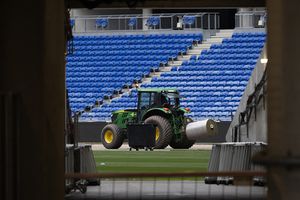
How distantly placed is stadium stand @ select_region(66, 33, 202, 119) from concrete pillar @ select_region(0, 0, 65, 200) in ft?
161

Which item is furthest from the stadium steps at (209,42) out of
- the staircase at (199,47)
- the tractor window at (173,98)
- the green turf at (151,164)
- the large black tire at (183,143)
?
the green turf at (151,164)

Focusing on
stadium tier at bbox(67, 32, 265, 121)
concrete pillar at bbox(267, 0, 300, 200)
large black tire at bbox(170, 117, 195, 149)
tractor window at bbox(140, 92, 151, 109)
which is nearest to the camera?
concrete pillar at bbox(267, 0, 300, 200)

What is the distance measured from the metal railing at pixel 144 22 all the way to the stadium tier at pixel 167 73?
126cm

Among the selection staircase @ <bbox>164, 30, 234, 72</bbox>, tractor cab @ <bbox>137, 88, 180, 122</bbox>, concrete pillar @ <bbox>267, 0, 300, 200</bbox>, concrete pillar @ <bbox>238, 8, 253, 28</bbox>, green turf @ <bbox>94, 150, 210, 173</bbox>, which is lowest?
green turf @ <bbox>94, 150, 210, 173</bbox>

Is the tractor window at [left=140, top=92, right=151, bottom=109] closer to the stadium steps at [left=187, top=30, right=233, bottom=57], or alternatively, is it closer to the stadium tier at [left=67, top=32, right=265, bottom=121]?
the stadium tier at [left=67, top=32, right=265, bottom=121]

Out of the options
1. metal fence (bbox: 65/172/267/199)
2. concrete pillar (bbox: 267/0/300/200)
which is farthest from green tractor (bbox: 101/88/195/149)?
concrete pillar (bbox: 267/0/300/200)

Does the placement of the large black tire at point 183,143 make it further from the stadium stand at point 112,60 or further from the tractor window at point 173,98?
the stadium stand at point 112,60

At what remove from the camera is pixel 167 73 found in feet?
187

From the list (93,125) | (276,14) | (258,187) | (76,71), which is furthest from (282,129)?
(76,71)

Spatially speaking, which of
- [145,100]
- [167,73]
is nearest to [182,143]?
[145,100]

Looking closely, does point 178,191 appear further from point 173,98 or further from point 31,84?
point 173,98

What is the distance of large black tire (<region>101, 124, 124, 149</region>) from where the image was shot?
129 ft

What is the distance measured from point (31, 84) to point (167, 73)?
50832 mm

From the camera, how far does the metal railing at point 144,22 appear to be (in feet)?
200
